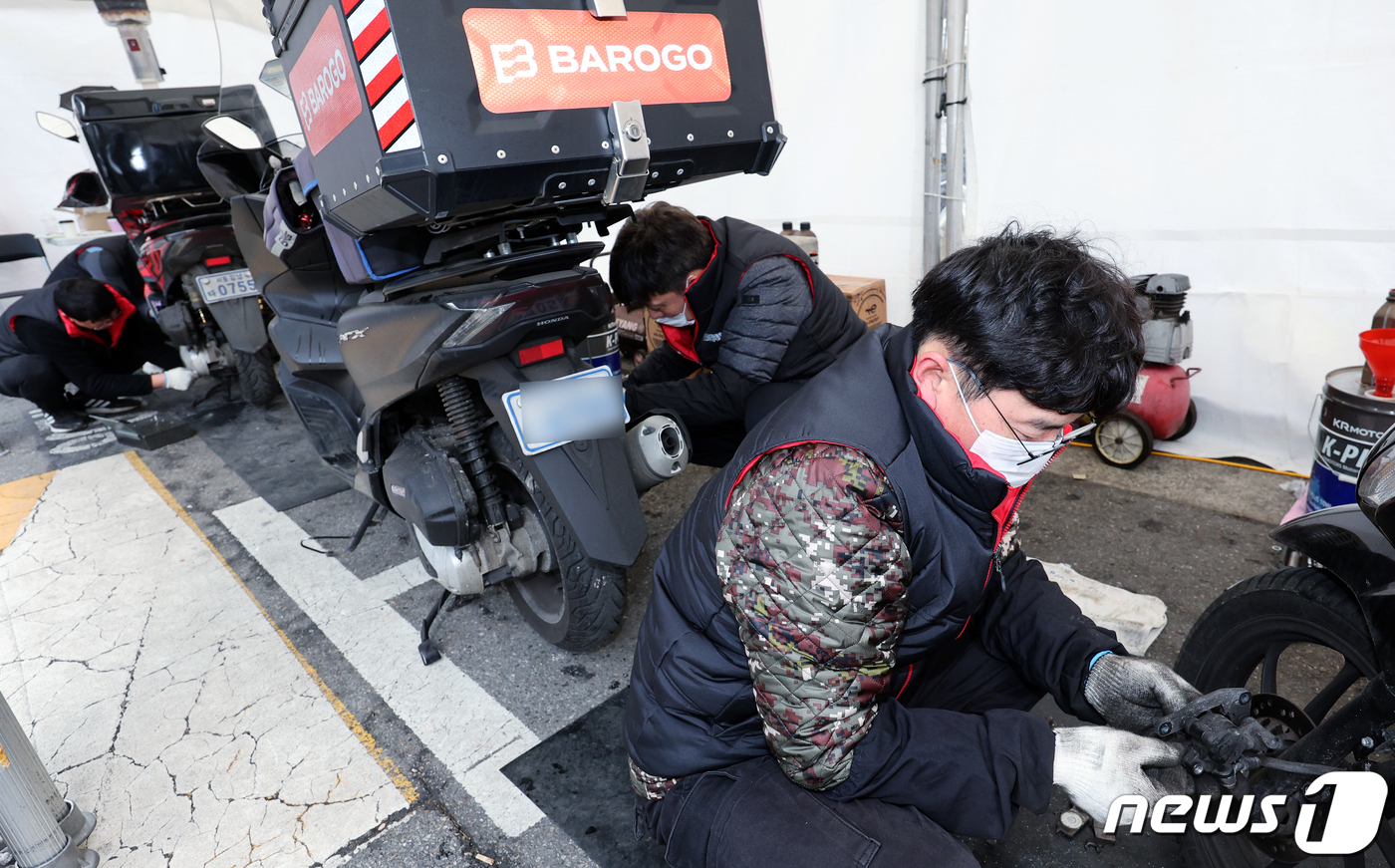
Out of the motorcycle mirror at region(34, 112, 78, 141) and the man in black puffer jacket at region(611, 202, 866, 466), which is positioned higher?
the motorcycle mirror at region(34, 112, 78, 141)

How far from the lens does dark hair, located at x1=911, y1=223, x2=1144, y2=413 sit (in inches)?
38.3

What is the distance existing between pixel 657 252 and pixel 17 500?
372 centimetres

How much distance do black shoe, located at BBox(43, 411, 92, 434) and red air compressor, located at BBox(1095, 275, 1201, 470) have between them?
5775mm

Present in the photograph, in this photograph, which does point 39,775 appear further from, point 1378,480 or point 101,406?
point 101,406

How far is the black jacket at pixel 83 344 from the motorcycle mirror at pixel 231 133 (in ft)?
8.66

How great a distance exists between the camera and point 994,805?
44.9 inches

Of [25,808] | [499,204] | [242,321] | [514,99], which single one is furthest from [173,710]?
[242,321]

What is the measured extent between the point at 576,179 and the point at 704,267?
0.77 m

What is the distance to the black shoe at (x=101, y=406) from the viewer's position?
464cm

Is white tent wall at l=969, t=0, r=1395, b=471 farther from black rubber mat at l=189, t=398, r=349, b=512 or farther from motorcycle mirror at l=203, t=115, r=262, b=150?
black rubber mat at l=189, t=398, r=349, b=512

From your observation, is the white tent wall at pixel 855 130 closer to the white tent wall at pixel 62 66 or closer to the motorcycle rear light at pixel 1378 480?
the motorcycle rear light at pixel 1378 480

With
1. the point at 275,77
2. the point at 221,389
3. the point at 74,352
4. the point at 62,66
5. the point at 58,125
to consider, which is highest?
the point at 62,66

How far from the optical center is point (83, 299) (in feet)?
13.3

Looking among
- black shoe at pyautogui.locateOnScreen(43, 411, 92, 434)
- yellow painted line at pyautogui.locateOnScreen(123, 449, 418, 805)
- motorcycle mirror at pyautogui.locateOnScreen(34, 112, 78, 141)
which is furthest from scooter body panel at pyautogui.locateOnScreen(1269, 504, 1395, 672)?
motorcycle mirror at pyautogui.locateOnScreen(34, 112, 78, 141)
